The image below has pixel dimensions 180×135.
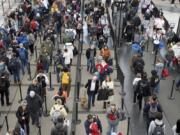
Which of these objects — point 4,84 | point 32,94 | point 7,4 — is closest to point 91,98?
point 32,94

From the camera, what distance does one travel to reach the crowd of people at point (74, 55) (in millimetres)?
13367

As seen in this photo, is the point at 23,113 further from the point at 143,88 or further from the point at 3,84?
the point at 143,88

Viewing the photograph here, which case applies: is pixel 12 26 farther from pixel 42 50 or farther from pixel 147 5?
pixel 147 5

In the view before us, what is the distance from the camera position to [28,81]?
18641 mm

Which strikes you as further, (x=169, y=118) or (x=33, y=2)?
(x=33, y=2)

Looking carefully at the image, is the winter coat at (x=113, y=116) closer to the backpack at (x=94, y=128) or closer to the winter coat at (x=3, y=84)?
the backpack at (x=94, y=128)

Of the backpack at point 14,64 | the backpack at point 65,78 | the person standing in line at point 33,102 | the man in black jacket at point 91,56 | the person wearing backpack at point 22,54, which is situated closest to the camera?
the person standing in line at point 33,102

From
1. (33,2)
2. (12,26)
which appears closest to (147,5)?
(33,2)

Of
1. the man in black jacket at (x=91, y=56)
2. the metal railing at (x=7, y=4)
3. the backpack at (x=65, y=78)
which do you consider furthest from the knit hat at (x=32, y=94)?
the metal railing at (x=7, y=4)

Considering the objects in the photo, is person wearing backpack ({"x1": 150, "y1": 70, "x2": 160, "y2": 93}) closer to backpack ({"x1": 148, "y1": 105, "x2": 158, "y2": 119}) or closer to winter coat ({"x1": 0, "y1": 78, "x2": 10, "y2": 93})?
backpack ({"x1": 148, "y1": 105, "x2": 158, "y2": 119})

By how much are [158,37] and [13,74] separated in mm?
8973

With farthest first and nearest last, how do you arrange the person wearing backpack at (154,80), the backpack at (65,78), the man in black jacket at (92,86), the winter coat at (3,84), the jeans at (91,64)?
the jeans at (91,64)
the person wearing backpack at (154,80)
the backpack at (65,78)
the man in black jacket at (92,86)
the winter coat at (3,84)

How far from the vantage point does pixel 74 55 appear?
2141 centimetres

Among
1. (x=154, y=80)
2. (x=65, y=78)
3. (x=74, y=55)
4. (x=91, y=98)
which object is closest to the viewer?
(x=65, y=78)
